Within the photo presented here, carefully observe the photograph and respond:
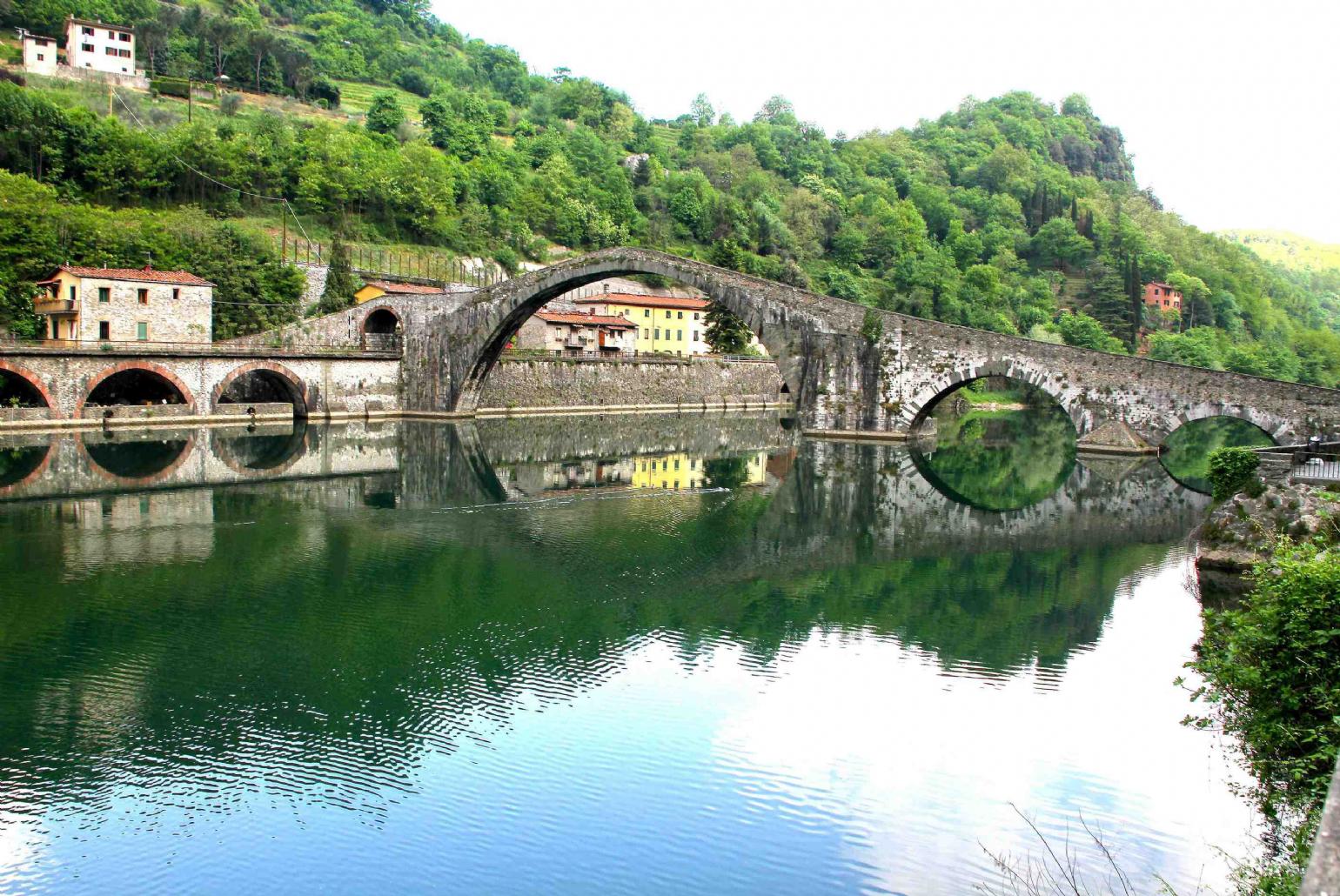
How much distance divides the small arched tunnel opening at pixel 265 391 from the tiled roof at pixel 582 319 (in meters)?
15.3

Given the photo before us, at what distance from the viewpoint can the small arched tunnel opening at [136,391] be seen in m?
37.7

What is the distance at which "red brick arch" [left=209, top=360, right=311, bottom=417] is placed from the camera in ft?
127

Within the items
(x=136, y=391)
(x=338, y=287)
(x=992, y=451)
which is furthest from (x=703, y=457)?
(x=338, y=287)

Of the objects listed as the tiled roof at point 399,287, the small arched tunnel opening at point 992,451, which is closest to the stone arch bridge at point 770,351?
the small arched tunnel opening at point 992,451

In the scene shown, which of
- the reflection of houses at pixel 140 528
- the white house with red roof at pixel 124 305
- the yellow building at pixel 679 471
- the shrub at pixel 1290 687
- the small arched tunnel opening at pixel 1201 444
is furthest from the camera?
the white house with red roof at pixel 124 305

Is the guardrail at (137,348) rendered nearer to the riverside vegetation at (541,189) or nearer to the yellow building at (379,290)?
the riverside vegetation at (541,189)

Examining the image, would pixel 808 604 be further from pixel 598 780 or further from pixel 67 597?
pixel 67 597

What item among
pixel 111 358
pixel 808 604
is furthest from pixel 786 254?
pixel 808 604

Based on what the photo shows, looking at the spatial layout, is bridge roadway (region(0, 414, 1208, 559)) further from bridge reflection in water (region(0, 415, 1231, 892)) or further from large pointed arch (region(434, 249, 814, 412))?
large pointed arch (region(434, 249, 814, 412))

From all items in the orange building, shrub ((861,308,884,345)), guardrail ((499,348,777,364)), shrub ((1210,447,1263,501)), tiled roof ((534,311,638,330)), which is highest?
the orange building

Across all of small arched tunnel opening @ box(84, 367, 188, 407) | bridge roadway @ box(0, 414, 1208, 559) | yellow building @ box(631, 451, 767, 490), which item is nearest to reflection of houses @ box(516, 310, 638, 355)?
bridge roadway @ box(0, 414, 1208, 559)

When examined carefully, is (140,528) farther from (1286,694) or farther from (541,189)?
(541,189)

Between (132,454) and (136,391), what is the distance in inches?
390

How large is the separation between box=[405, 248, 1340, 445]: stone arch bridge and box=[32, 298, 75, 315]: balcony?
12.7 metres
